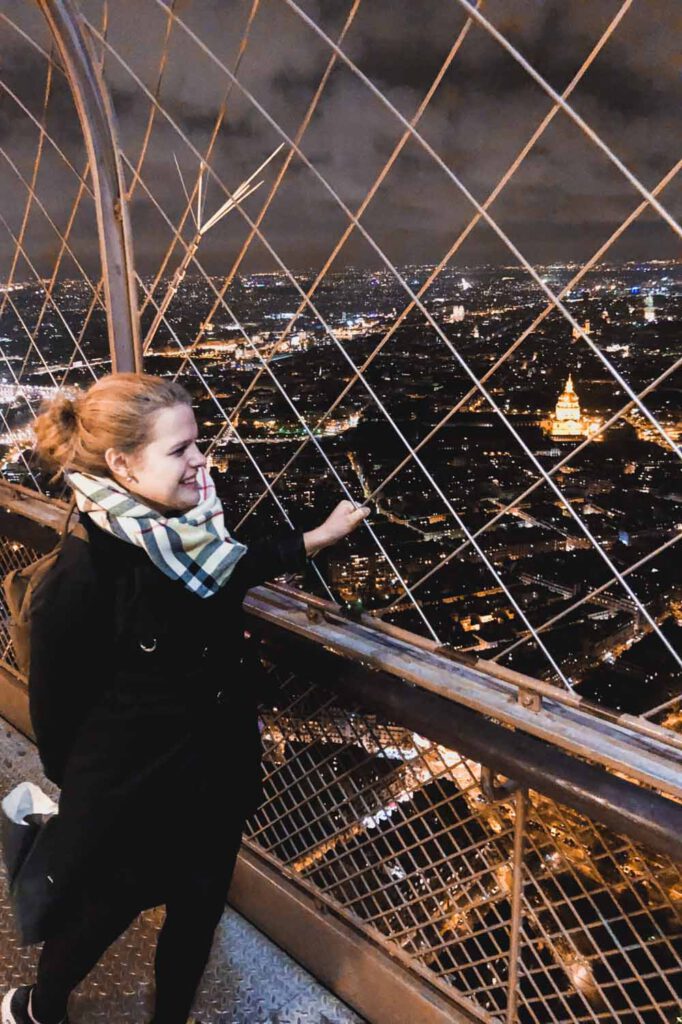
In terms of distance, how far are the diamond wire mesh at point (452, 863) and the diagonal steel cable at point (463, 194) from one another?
827 mm

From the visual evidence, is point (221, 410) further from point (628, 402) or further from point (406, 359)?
point (628, 402)

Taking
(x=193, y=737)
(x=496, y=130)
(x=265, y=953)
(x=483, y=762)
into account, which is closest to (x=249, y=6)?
(x=496, y=130)

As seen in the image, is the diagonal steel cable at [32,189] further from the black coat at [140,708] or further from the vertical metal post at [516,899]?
the vertical metal post at [516,899]

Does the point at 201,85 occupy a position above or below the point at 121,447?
above

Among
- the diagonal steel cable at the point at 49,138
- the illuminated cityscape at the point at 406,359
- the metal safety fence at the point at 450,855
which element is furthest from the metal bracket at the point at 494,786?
the diagonal steel cable at the point at 49,138

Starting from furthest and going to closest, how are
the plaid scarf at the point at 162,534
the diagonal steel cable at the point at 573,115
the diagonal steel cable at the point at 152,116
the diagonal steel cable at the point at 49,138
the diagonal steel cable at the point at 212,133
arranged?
the diagonal steel cable at the point at 49,138 < the diagonal steel cable at the point at 152,116 < the diagonal steel cable at the point at 212,133 < the plaid scarf at the point at 162,534 < the diagonal steel cable at the point at 573,115

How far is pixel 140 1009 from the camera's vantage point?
1.92 meters

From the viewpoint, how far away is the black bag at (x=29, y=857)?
1.49 m

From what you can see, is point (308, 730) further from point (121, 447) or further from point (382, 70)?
point (382, 70)

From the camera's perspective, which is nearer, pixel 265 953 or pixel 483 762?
pixel 483 762

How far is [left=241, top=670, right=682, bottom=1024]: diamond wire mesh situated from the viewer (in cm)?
139

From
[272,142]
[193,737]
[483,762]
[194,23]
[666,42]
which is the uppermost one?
[666,42]

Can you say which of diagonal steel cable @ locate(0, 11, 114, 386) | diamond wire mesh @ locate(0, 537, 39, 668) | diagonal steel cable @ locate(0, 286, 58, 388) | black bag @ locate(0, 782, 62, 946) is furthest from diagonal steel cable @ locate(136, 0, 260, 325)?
black bag @ locate(0, 782, 62, 946)

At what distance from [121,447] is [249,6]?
3.80 feet
